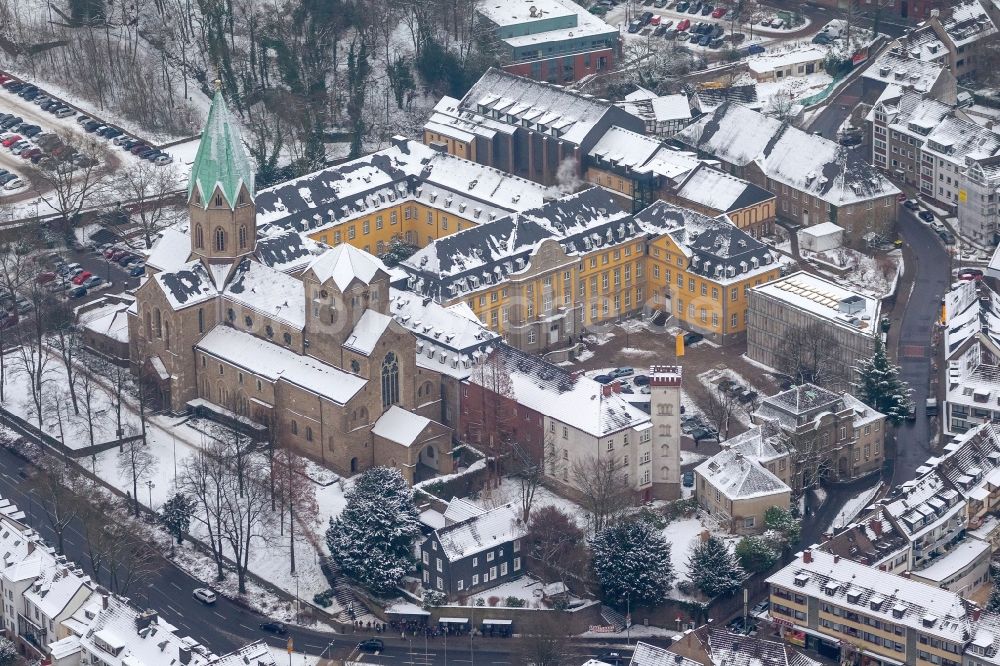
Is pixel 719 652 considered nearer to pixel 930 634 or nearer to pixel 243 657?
pixel 930 634

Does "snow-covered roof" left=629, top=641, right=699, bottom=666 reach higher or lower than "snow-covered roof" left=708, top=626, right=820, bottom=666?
lower

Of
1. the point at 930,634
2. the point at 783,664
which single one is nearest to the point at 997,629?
the point at 930,634

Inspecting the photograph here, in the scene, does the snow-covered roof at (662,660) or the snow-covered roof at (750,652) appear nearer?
the snow-covered roof at (750,652)

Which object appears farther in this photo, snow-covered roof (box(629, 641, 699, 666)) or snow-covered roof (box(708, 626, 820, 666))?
snow-covered roof (box(629, 641, 699, 666))

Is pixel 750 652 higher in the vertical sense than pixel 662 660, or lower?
higher

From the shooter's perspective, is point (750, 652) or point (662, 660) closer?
point (750, 652)

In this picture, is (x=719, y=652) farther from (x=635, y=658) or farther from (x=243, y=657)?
(x=243, y=657)

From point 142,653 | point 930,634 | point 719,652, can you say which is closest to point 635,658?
point 719,652

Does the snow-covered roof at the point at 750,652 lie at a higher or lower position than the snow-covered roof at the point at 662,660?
higher
